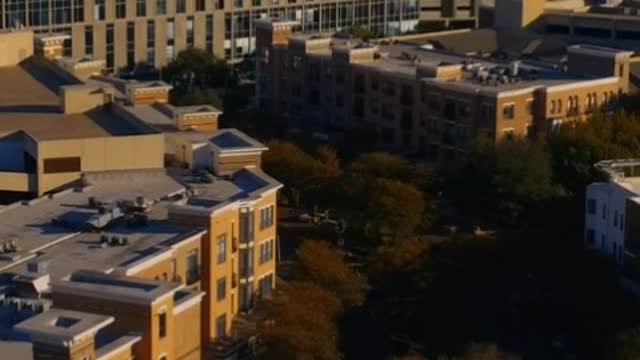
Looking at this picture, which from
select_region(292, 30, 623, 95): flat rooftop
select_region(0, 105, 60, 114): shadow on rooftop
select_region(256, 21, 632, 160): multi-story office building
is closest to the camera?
select_region(0, 105, 60, 114): shadow on rooftop

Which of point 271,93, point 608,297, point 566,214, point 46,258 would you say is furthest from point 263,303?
point 271,93

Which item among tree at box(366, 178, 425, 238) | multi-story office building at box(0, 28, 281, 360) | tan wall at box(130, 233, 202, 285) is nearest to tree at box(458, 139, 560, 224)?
tree at box(366, 178, 425, 238)

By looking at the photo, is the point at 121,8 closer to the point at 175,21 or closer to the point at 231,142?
the point at 175,21

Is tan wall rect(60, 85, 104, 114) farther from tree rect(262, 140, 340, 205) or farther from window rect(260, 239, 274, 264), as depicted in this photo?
window rect(260, 239, 274, 264)

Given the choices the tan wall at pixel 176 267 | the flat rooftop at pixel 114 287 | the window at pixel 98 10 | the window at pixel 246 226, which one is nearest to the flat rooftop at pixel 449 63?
the window at pixel 98 10

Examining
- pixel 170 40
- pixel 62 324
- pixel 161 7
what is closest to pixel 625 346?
pixel 62 324

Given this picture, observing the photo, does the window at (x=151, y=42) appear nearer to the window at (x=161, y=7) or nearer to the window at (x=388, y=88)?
the window at (x=161, y=7)

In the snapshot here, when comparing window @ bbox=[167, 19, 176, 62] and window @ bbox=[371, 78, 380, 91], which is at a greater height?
window @ bbox=[371, 78, 380, 91]
